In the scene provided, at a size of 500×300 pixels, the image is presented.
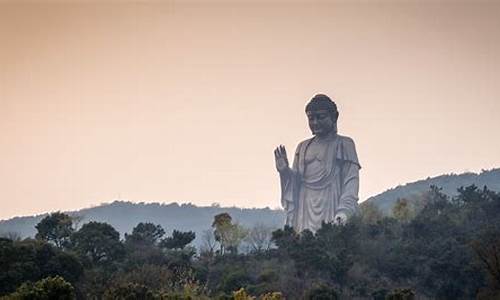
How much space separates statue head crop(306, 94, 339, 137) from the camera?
52969mm

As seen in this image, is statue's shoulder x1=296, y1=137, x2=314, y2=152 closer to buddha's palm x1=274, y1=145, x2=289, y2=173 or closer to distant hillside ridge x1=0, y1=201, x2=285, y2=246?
buddha's palm x1=274, y1=145, x2=289, y2=173

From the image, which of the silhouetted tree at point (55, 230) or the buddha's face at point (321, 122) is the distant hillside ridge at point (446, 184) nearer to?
the buddha's face at point (321, 122)

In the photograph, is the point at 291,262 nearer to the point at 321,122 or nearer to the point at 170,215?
the point at 321,122

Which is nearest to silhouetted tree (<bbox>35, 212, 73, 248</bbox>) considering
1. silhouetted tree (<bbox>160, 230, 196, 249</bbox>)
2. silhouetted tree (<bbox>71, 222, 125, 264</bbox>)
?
silhouetted tree (<bbox>71, 222, 125, 264</bbox>)

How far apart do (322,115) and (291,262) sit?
715 inches

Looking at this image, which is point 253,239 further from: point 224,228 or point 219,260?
point 219,260

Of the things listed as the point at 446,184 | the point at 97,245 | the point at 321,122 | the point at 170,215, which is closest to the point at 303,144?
the point at 321,122

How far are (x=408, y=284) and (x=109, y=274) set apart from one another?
11.7 meters

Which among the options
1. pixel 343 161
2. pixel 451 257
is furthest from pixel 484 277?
pixel 343 161

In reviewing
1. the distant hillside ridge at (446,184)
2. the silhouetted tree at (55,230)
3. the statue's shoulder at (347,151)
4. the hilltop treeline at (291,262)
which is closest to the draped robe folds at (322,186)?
the statue's shoulder at (347,151)

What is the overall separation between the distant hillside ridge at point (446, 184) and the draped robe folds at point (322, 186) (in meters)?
47.6

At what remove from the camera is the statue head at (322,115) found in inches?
2085

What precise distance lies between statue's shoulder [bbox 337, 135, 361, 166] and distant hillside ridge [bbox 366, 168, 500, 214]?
47.8 m

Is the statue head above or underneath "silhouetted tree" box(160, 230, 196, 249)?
above
